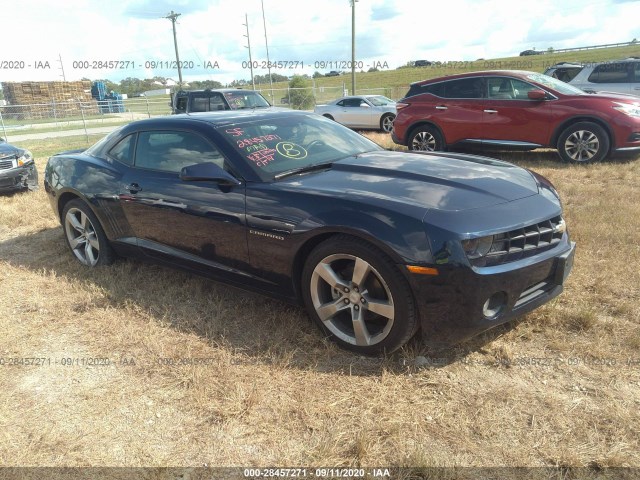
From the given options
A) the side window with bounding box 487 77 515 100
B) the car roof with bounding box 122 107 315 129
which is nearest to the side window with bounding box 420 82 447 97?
the side window with bounding box 487 77 515 100

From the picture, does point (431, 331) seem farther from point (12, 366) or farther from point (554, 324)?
point (12, 366)

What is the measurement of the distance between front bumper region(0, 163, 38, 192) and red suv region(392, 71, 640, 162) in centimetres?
658

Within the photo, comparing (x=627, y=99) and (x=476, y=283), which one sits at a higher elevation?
(x=627, y=99)

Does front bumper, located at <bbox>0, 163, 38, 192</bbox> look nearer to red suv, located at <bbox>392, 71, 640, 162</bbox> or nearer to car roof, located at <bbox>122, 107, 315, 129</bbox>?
car roof, located at <bbox>122, 107, 315, 129</bbox>

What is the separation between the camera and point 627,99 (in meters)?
7.71

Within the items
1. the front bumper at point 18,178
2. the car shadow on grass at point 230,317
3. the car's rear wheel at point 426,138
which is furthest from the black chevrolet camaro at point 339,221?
the car's rear wheel at point 426,138

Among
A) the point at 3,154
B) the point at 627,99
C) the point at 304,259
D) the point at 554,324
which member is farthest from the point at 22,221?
the point at 627,99

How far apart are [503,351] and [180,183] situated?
8.13 feet

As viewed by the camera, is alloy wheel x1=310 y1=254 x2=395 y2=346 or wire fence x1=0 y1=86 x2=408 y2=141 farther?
wire fence x1=0 y1=86 x2=408 y2=141

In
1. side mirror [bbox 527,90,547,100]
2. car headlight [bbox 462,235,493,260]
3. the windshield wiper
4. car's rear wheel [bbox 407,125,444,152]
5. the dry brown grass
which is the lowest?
the dry brown grass

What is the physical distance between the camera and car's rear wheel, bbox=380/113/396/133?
47.2 ft

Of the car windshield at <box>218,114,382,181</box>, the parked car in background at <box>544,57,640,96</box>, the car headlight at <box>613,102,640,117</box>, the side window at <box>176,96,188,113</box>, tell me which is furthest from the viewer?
the side window at <box>176,96,188,113</box>

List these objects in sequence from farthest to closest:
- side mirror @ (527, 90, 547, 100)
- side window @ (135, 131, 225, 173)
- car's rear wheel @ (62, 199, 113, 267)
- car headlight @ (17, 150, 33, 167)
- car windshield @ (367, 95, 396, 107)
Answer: car windshield @ (367, 95, 396, 107), car headlight @ (17, 150, 33, 167), side mirror @ (527, 90, 547, 100), car's rear wheel @ (62, 199, 113, 267), side window @ (135, 131, 225, 173)

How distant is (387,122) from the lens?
14.5m
